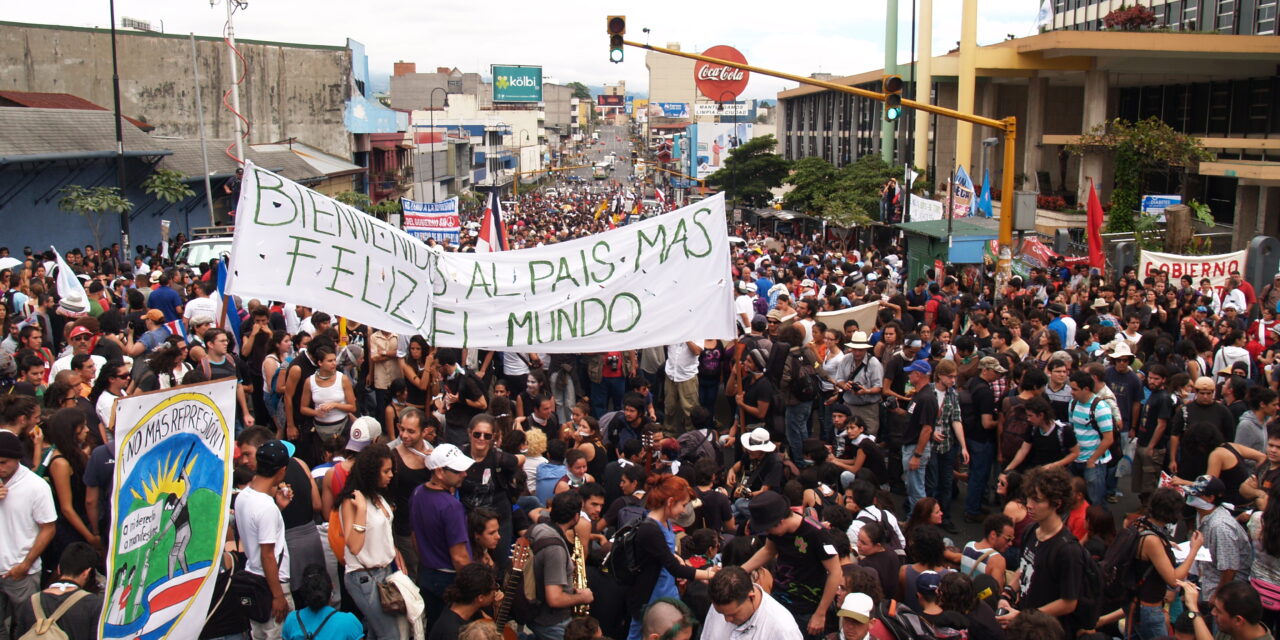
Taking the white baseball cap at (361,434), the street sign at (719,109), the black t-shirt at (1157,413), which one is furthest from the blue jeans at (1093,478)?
the street sign at (719,109)

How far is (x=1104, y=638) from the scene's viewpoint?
534cm

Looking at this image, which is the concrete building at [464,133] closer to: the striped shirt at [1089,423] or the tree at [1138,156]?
the tree at [1138,156]

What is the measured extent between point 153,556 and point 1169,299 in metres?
12.6

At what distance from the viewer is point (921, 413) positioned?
8.79 meters

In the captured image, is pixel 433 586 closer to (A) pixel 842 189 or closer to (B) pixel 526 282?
(B) pixel 526 282

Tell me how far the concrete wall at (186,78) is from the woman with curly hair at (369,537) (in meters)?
43.5

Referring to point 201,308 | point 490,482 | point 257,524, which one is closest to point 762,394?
point 490,482

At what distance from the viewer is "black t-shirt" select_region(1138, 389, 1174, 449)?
877 cm

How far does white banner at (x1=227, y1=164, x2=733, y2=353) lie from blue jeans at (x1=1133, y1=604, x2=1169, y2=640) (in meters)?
3.29

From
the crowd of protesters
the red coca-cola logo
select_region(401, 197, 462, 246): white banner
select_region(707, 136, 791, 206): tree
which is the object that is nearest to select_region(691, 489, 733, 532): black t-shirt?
the crowd of protesters

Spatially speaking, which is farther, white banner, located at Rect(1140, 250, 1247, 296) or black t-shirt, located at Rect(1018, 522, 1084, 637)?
white banner, located at Rect(1140, 250, 1247, 296)

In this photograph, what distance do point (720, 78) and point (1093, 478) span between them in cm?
4496

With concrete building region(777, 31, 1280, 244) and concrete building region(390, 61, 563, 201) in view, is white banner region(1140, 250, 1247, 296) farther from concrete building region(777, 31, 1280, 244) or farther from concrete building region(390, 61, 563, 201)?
concrete building region(390, 61, 563, 201)

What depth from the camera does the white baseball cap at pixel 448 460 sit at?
19.1ft
